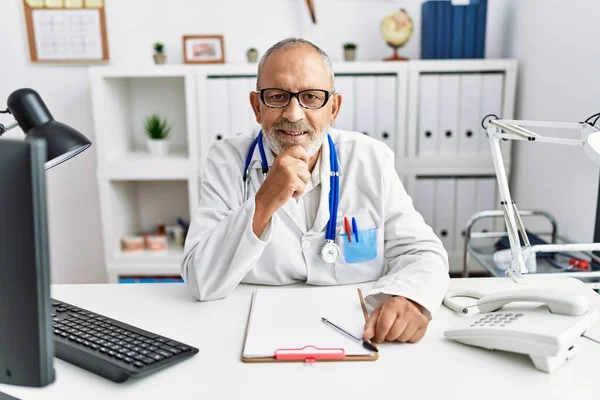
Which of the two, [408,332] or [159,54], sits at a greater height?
[159,54]

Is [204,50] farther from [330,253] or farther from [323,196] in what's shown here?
[330,253]

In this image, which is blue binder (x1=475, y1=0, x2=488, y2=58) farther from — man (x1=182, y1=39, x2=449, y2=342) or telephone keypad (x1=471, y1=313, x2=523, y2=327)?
telephone keypad (x1=471, y1=313, x2=523, y2=327)

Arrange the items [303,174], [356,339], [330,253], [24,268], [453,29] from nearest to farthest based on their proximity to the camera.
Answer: [24,268] → [356,339] → [303,174] → [330,253] → [453,29]

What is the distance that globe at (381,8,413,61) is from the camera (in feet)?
8.24

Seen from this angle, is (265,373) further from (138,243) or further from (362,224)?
(138,243)

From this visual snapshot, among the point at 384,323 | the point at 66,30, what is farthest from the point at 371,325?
the point at 66,30

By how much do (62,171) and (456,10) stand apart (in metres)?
2.15

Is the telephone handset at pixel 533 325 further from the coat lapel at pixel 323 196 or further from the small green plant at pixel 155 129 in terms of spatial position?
the small green plant at pixel 155 129

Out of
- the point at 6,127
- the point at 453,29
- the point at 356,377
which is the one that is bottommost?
the point at 356,377

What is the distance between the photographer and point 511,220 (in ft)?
4.09

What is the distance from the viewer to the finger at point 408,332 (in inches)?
39.2

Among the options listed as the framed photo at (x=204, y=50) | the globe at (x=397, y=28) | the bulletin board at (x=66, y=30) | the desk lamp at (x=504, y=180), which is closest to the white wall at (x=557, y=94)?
the globe at (x=397, y=28)

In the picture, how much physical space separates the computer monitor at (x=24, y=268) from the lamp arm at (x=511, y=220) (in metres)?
0.99

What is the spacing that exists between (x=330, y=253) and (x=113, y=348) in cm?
59
